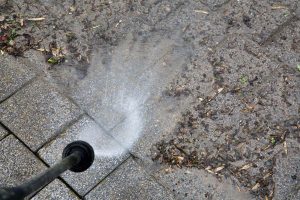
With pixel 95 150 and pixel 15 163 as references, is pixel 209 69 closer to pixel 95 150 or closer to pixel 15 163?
pixel 95 150

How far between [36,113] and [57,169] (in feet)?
5.64

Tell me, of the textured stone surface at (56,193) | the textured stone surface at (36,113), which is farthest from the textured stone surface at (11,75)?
the textured stone surface at (56,193)

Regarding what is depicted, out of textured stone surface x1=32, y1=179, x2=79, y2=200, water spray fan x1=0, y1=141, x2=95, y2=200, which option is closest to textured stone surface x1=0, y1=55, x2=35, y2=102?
textured stone surface x1=32, y1=179, x2=79, y2=200

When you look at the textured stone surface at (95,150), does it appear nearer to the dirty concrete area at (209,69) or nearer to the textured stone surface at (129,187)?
the textured stone surface at (129,187)

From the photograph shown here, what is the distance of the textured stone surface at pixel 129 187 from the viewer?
3.47 m

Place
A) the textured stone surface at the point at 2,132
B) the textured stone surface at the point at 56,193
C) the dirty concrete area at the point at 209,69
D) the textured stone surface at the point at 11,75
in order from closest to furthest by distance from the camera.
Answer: the textured stone surface at the point at 56,193
the dirty concrete area at the point at 209,69
the textured stone surface at the point at 2,132
the textured stone surface at the point at 11,75

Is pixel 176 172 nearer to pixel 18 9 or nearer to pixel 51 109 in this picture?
pixel 51 109

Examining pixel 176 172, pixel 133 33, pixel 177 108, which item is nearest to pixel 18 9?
pixel 133 33

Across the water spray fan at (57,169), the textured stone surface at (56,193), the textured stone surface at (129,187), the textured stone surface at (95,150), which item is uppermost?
the water spray fan at (57,169)

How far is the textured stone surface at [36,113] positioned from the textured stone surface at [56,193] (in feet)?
1.39

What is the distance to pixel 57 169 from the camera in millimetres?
2301

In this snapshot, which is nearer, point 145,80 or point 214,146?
point 214,146

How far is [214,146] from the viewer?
3760 mm

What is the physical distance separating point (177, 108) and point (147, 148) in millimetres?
508
